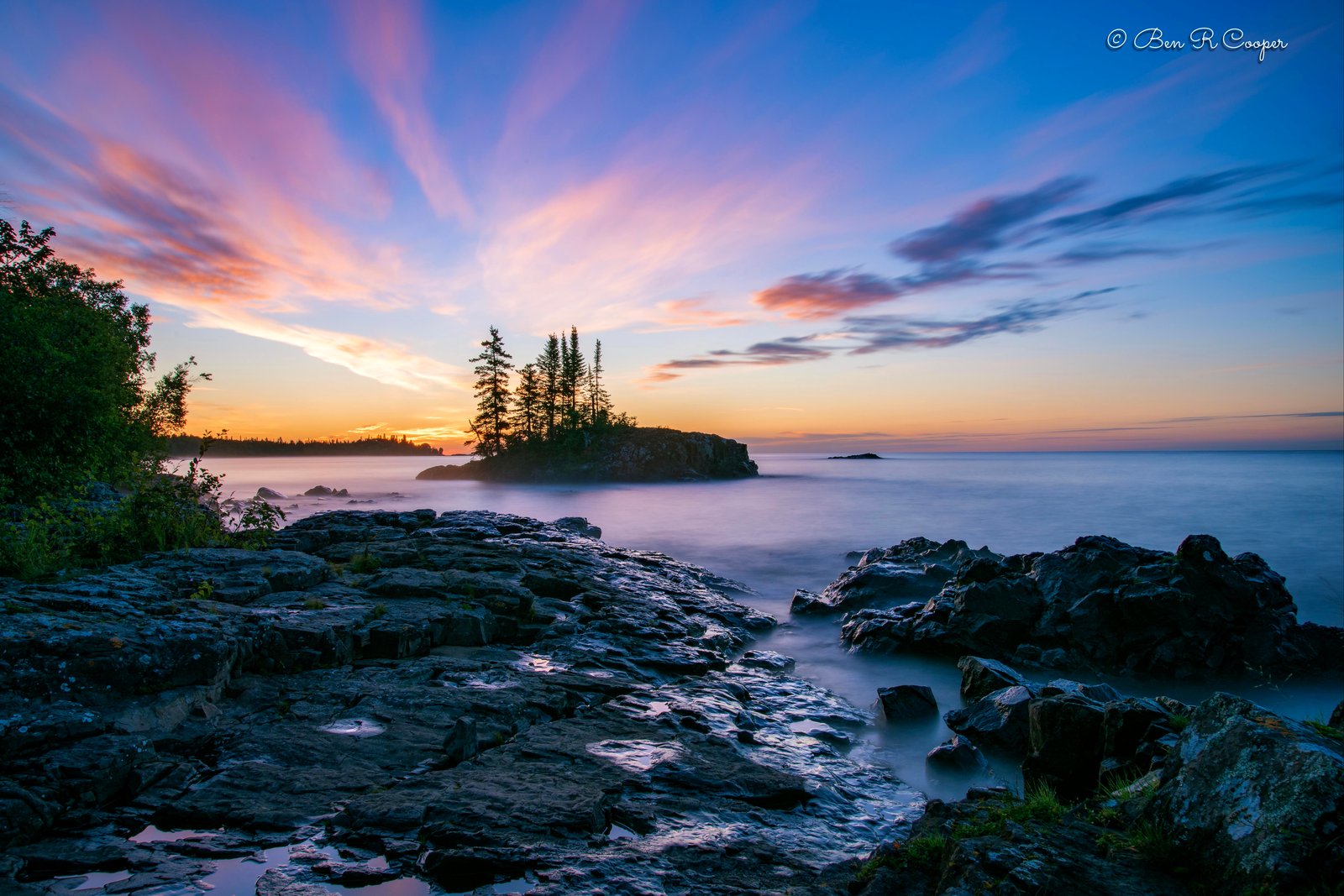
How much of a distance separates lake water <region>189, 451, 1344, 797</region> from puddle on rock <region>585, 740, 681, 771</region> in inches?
115

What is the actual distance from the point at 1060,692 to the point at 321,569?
11162 millimetres

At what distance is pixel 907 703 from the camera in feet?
29.2

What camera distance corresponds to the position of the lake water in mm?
10672

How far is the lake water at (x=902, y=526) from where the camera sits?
10.7m

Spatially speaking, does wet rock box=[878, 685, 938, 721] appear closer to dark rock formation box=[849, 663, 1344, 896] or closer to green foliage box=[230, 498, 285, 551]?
dark rock formation box=[849, 663, 1344, 896]

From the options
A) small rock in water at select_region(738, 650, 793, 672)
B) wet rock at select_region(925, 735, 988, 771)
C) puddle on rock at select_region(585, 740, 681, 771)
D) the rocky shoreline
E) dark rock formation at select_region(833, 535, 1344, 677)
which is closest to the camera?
the rocky shoreline

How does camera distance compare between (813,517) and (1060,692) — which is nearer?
(1060,692)

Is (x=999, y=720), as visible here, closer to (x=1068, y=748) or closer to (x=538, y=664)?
(x=1068, y=748)

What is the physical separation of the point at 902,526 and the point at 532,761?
3222cm

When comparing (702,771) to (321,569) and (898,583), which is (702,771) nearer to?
(321,569)

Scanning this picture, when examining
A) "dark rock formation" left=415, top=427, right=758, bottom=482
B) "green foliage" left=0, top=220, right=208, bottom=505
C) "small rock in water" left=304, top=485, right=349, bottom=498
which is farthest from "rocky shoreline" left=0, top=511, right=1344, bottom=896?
"dark rock formation" left=415, top=427, right=758, bottom=482

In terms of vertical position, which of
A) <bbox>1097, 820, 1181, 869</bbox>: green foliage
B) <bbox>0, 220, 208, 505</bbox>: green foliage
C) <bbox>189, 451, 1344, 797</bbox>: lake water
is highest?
<bbox>0, 220, 208, 505</bbox>: green foliage

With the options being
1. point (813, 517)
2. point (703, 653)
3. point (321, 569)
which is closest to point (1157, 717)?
→ point (703, 653)

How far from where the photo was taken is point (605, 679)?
8.50 m
